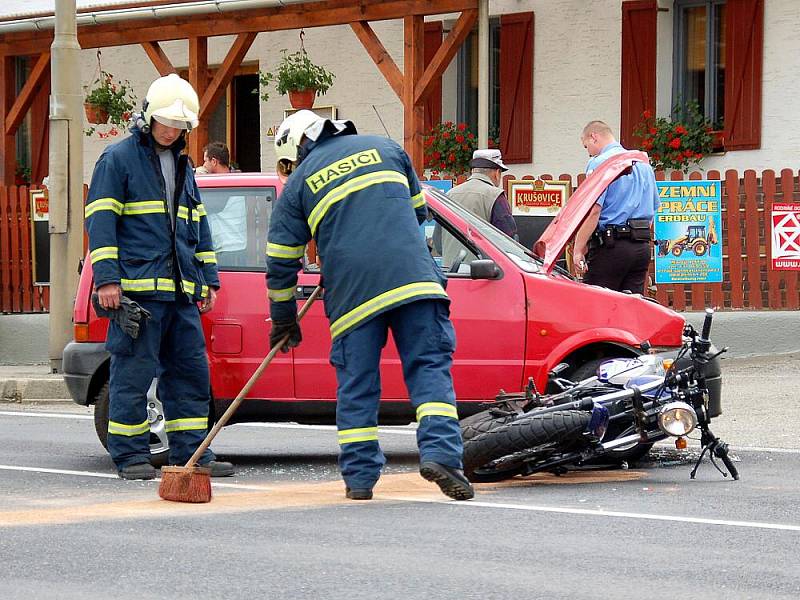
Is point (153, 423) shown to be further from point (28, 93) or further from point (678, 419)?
point (28, 93)

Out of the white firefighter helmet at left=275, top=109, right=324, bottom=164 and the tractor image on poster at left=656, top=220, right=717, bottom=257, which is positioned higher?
the white firefighter helmet at left=275, top=109, right=324, bottom=164

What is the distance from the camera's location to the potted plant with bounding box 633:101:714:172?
17.3m

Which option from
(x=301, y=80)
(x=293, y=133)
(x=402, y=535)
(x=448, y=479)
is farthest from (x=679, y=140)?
(x=402, y=535)

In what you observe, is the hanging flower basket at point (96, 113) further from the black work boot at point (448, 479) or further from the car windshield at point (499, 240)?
the black work boot at point (448, 479)

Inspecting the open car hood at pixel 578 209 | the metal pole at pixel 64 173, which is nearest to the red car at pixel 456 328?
the open car hood at pixel 578 209

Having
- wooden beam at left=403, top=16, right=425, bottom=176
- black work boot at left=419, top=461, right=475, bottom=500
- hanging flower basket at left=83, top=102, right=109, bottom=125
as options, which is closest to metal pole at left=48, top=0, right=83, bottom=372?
wooden beam at left=403, top=16, right=425, bottom=176

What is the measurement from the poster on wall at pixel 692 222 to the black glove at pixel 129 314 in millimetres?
8112

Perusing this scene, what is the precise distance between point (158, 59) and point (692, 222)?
23.4 ft

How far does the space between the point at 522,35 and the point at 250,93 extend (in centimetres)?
476

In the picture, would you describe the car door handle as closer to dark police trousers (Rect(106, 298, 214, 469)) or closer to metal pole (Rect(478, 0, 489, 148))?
dark police trousers (Rect(106, 298, 214, 469))

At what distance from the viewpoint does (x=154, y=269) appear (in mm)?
8242

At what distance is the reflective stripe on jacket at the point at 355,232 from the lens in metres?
7.17

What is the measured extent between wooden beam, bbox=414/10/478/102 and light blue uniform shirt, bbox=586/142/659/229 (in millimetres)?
6395

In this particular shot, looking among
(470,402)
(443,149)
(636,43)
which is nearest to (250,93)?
(443,149)
